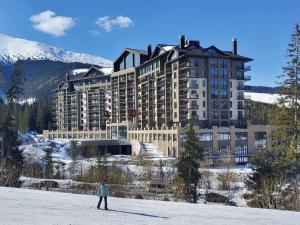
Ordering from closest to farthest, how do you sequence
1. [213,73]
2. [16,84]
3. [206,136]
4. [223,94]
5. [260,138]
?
[206,136] → [16,84] → [213,73] → [223,94] → [260,138]

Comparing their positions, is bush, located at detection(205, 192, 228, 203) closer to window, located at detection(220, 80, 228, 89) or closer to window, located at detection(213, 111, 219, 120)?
window, located at detection(213, 111, 219, 120)

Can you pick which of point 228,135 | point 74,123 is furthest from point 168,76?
point 74,123

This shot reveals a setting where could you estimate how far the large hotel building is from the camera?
77.3m

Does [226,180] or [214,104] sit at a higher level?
[214,104]

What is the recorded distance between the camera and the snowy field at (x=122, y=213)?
643 inches

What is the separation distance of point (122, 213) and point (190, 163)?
57.9ft

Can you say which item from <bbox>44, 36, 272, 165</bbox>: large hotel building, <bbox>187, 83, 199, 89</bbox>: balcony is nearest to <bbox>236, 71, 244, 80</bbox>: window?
<bbox>44, 36, 272, 165</bbox>: large hotel building

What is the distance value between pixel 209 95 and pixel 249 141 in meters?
10.9

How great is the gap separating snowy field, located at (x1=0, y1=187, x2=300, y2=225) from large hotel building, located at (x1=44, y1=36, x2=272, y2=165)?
43277mm

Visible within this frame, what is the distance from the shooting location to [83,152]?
84.2 meters

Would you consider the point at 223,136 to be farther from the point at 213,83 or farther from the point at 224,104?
the point at 213,83

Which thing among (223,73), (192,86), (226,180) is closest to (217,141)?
(192,86)

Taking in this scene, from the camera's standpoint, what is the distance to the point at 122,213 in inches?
715

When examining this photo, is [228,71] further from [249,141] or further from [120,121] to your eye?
[120,121]
